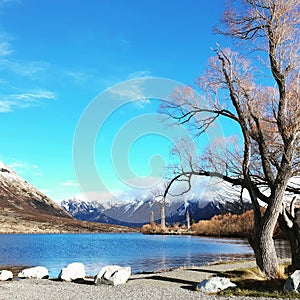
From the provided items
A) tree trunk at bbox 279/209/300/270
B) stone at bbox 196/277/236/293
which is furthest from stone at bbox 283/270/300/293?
tree trunk at bbox 279/209/300/270

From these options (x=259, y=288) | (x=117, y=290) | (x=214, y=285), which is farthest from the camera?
(x=117, y=290)

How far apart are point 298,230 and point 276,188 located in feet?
7.84

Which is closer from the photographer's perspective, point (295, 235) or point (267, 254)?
point (267, 254)

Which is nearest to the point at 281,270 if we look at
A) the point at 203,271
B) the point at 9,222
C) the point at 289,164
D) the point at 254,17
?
the point at 289,164

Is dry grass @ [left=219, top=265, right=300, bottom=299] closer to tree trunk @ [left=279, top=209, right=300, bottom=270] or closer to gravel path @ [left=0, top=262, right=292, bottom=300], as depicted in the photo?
gravel path @ [left=0, top=262, right=292, bottom=300]

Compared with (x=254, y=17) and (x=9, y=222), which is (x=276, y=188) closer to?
(x=254, y=17)

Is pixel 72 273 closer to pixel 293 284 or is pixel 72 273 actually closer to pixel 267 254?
pixel 267 254

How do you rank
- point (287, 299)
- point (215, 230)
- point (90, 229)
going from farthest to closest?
point (90, 229), point (215, 230), point (287, 299)

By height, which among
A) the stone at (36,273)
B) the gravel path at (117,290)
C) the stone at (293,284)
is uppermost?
the stone at (293,284)

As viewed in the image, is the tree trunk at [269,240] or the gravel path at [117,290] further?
the tree trunk at [269,240]

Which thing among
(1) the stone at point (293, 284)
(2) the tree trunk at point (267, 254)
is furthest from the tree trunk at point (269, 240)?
Result: (1) the stone at point (293, 284)

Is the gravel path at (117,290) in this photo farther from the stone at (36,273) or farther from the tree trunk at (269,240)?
the stone at (36,273)

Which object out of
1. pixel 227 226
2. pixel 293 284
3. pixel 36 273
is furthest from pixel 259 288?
pixel 227 226

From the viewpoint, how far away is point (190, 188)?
17.2 m
